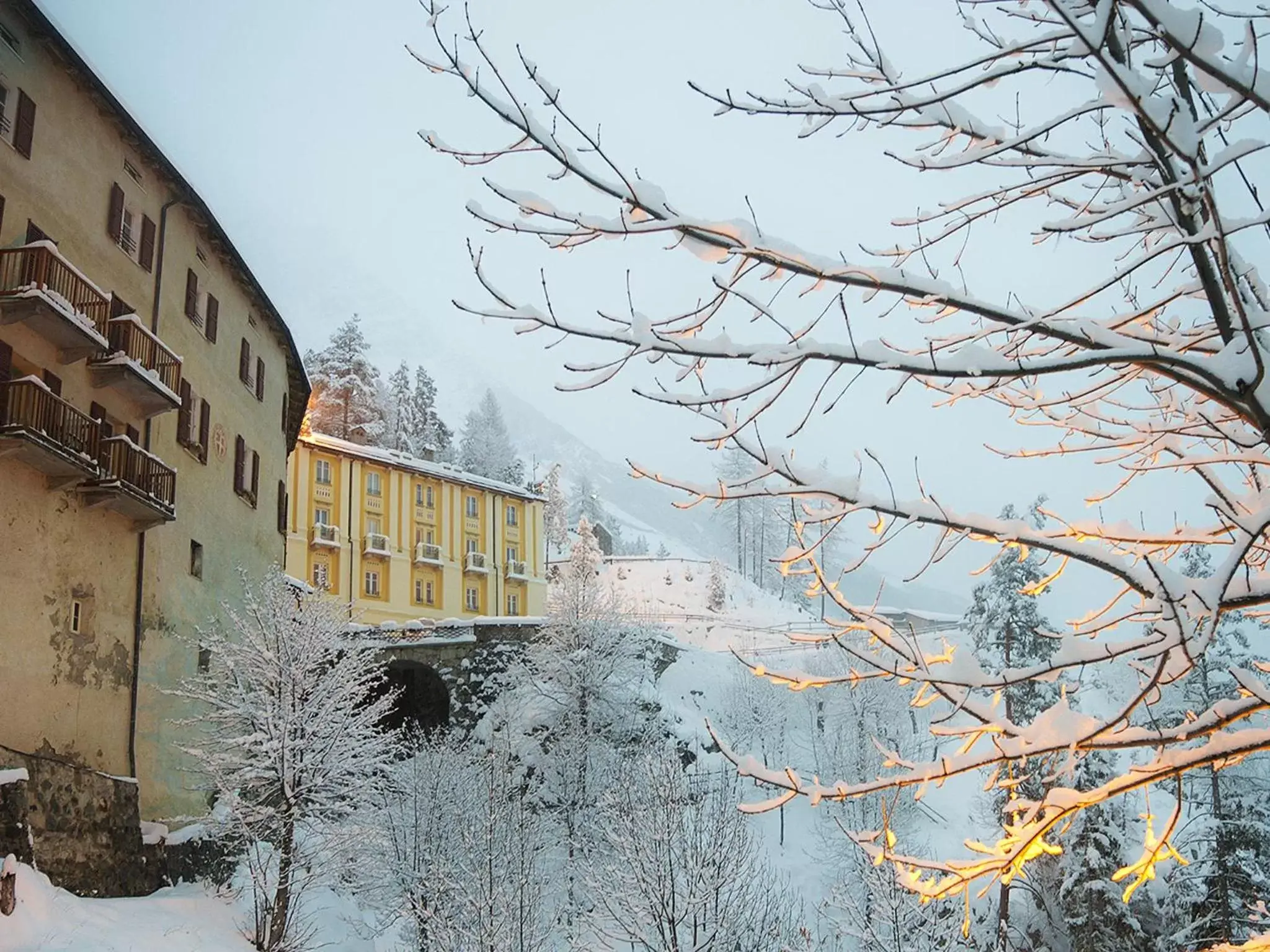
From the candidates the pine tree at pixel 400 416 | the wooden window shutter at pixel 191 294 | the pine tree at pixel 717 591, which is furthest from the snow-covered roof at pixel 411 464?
the pine tree at pixel 717 591

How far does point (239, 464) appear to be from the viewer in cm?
2706

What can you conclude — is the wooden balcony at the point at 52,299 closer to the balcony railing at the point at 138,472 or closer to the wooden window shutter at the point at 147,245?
the balcony railing at the point at 138,472

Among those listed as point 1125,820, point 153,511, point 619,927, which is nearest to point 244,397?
point 153,511

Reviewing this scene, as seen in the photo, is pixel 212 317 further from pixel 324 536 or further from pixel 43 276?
pixel 324 536

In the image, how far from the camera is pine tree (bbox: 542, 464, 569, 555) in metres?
102

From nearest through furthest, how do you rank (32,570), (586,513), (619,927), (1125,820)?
(32,570), (619,927), (1125,820), (586,513)

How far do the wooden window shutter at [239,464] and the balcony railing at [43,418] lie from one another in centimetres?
859

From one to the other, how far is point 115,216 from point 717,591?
62.3 metres

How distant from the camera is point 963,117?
13.8 feet

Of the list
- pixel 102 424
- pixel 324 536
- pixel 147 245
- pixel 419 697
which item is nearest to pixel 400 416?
pixel 324 536

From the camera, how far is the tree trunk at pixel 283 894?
19141 millimetres

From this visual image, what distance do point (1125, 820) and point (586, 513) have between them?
8684 centimetres

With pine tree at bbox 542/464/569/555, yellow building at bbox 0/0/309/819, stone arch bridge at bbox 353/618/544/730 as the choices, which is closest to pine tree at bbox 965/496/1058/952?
stone arch bridge at bbox 353/618/544/730

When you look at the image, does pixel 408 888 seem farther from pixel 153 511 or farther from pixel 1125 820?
pixel 1125 820
